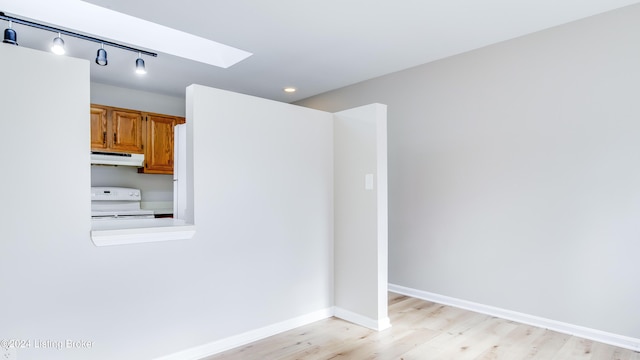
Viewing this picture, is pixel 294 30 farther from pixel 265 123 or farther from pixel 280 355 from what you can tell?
pixel 280 355

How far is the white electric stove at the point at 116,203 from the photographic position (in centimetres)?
461

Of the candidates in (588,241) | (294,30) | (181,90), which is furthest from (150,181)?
(588,241)

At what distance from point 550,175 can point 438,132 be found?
A: 1190 millimetres

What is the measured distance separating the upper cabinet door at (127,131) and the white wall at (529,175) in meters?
3.45

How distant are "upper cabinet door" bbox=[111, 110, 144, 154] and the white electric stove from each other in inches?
23.1

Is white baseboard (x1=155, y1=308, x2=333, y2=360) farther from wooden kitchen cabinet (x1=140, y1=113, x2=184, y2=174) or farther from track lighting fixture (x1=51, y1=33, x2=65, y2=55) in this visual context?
wooden kitchen cabinet (x1=140, y1=113, x2=184, y2=174)

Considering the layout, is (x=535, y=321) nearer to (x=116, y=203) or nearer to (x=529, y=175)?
(x=529, y=175)

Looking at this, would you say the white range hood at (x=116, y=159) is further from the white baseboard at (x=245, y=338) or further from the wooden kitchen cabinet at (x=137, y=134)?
the white baseboard at (x=245, y=338)

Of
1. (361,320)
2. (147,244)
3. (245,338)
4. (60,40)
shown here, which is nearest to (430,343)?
(361,320)

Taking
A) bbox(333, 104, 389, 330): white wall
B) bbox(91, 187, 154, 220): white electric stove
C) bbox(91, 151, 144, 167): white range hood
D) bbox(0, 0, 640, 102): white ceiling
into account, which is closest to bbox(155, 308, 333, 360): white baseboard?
bbox(333, 104, 389, 330): white wall

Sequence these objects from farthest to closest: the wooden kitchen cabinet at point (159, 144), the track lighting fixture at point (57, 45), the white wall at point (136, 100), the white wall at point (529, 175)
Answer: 1. the wooden kitchen cabinet at point (159, 144)
2. the white wall at point (136, 100)
3. the track lighting fixture at point (57, 45)
4. the white wall at point (529, 175)

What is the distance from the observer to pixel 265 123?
3.00 m

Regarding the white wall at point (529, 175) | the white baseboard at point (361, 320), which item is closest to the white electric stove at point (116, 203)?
the white baseboard at point (361, 320)

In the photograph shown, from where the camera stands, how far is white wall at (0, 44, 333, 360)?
198 centimetres
